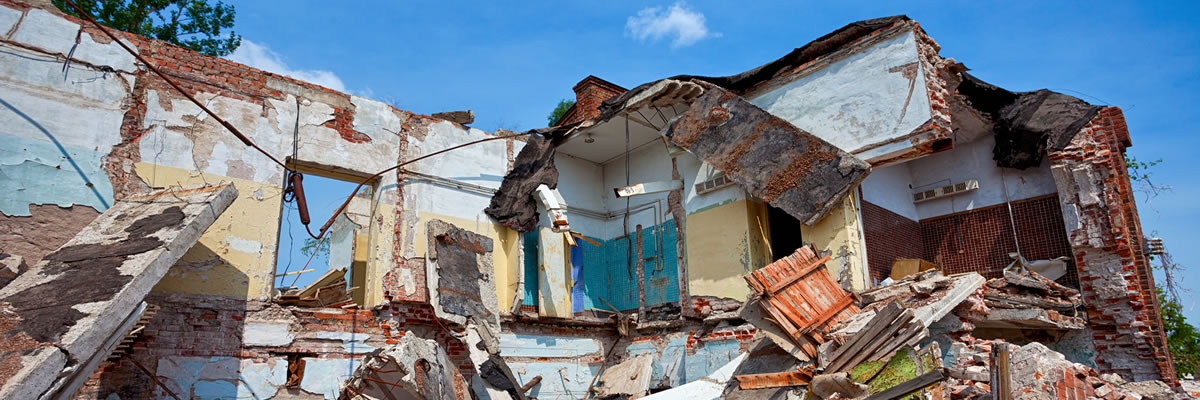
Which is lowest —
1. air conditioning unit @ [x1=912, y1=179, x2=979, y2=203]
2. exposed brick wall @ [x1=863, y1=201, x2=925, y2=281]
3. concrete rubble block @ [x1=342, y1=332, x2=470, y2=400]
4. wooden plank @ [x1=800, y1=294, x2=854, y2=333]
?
concrete rubble block @ [x1=342, y1=332, x2=470, y2=400]

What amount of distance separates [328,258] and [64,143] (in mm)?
6840

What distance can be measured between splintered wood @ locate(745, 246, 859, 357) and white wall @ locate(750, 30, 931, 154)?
2.22m

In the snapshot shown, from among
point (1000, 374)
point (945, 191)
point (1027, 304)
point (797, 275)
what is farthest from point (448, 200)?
point (1027, 304)

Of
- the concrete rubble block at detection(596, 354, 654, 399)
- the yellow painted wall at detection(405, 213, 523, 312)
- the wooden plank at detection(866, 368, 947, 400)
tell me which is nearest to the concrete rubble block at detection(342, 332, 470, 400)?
the yellow painted wall at detection(405, 213, 523, 312)

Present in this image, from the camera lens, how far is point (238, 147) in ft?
30.0

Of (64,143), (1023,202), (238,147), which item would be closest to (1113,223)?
(1023,202)

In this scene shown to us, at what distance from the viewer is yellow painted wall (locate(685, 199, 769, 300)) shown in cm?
1033

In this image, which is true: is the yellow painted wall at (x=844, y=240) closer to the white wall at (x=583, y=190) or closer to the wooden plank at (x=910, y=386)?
the wooden plank at (x=910, y=386)

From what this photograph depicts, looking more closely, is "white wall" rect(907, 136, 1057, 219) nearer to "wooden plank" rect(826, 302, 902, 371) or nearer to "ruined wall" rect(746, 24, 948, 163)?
"ruined wall" rect(746, 24, 948, 163)

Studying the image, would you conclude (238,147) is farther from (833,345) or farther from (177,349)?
(833,345)

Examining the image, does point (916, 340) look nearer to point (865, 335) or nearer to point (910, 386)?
point (865, 335)

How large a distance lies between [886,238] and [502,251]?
6.00 metres

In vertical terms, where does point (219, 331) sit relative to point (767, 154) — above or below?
below

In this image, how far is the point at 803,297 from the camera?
777 cm
